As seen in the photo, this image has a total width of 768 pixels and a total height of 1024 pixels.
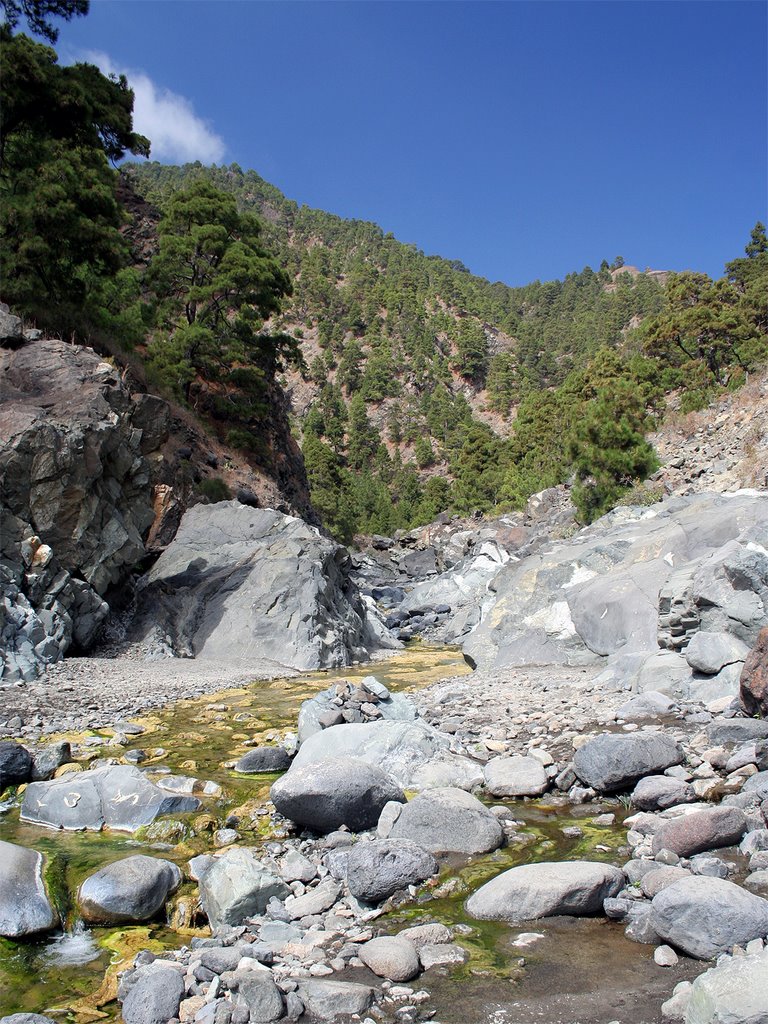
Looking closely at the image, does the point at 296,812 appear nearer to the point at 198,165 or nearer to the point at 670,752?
the point at 670,752

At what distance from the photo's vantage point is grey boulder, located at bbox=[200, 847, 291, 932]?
470cm

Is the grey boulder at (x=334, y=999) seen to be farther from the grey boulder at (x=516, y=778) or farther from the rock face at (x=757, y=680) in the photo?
the rock face at (x=757, y=680)

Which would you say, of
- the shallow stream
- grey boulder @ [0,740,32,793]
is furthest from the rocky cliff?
the shallow stream

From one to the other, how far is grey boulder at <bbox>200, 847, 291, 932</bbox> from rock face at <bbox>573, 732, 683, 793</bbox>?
288cm

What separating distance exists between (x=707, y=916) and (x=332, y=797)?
3072 millimetres

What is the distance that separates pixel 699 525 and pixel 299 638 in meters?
9.13

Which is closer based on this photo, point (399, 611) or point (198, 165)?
point (399, 611)

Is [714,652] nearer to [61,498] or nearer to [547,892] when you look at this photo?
[547,892]

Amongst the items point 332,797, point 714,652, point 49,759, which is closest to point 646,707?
point 714,652

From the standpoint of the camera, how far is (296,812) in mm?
6047

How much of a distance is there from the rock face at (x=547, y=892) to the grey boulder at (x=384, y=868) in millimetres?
501

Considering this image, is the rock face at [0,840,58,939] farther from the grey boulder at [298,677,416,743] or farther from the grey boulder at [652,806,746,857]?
the grey boulder at [652,806,746,857]

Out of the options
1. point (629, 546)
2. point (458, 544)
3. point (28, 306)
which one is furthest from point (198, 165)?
point (629, 546)

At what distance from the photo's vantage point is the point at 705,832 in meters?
4.85
